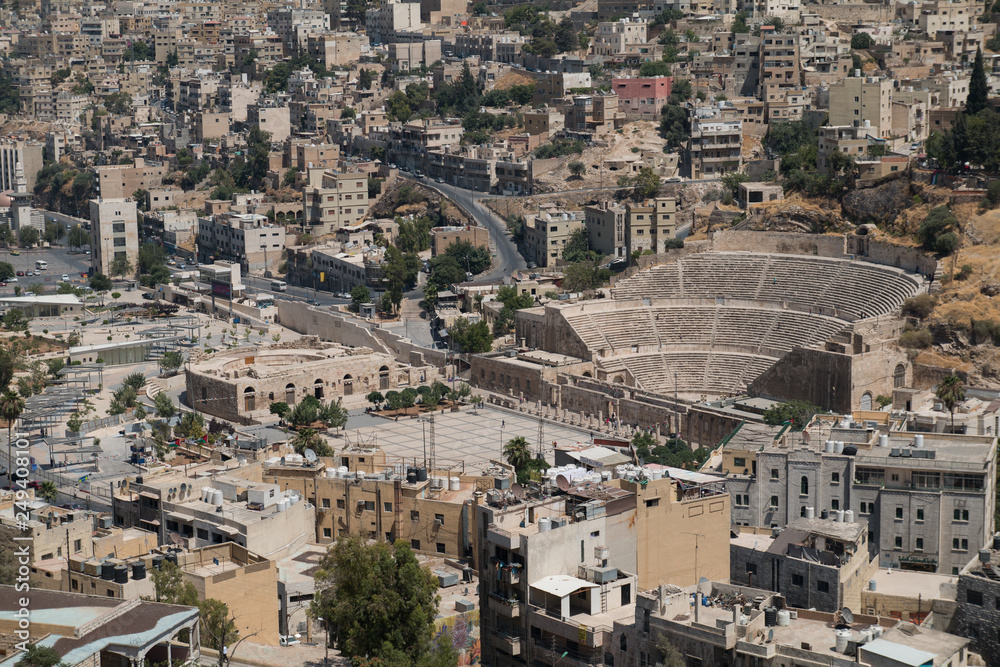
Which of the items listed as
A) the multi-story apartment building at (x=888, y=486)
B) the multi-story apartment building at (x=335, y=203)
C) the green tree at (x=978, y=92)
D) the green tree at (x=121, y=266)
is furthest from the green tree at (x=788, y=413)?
the green tree at (x=121, y=266)

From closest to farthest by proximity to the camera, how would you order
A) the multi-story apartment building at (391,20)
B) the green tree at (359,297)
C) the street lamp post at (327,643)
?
the street lamp post at (327,643) < the green tree at (359,297) < the multi-story apartment building at (391,20)

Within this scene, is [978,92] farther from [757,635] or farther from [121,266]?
→ [757,635]

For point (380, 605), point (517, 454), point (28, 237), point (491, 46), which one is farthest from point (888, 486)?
point (491, 46)

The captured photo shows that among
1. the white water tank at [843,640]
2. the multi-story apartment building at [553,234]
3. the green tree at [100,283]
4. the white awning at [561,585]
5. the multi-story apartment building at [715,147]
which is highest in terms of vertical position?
the multi-story apartment building at [715,147]

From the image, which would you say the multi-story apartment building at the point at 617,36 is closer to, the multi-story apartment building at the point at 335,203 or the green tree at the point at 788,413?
the multi-story apartment building at the point at 335,203

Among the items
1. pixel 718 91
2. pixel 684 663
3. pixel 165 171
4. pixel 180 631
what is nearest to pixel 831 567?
pixel 684 663

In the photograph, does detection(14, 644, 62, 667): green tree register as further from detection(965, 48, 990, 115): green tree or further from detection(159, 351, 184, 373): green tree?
detection(965, 48, 990, 115): green tree

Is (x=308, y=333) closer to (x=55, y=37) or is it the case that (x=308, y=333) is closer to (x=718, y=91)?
(x=718, y=91)
